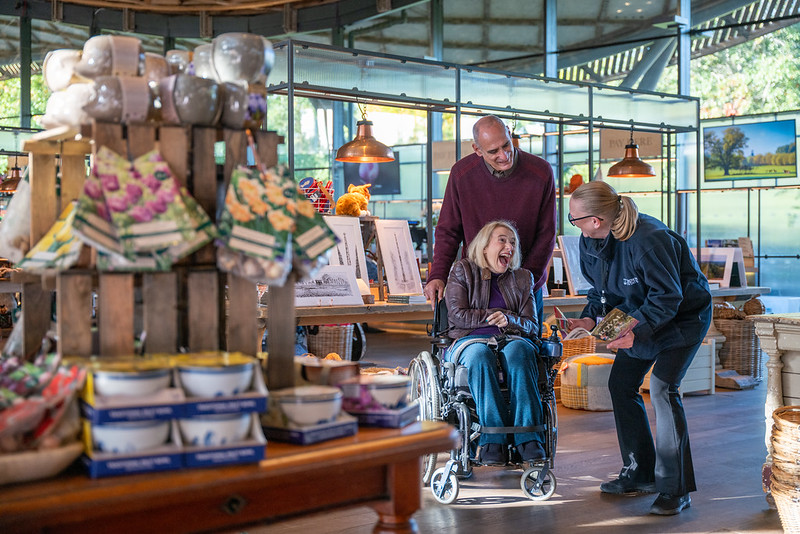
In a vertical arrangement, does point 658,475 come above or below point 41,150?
below

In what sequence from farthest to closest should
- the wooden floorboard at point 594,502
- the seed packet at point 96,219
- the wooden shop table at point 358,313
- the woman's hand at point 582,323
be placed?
the wooden shop table at point 358,313 < the woman's hand at point 582,323 < the wooden floorboard at point 594,502 < the seed packet at point 96,219

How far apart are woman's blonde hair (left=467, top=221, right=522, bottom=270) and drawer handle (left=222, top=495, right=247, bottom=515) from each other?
113 inches

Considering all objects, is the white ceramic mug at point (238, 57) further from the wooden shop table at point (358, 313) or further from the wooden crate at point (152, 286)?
the wooden shop table at point (358, 313)

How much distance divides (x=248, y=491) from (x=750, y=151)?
13168 mm

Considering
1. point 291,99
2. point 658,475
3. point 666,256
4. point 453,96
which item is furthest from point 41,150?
point 453,96

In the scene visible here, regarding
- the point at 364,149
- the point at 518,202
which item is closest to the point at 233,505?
the point at 518,202

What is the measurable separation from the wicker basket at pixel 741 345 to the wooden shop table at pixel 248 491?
6.42 m

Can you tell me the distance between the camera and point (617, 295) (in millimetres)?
4016

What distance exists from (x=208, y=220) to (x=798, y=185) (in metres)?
12.8

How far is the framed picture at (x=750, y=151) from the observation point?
1307cm

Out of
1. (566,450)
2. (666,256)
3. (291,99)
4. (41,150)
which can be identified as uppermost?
(291,99)

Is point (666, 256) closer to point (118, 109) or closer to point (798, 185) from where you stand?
point (118, 109)

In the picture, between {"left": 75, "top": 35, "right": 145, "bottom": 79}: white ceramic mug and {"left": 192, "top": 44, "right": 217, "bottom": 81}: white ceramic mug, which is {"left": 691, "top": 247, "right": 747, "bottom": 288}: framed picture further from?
{"left": 75, "top": 35, "right": 145, "bottom": 79}: white ceramic mug

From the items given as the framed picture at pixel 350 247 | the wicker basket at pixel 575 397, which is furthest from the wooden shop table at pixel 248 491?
the wicker basket at pixel 575 397
